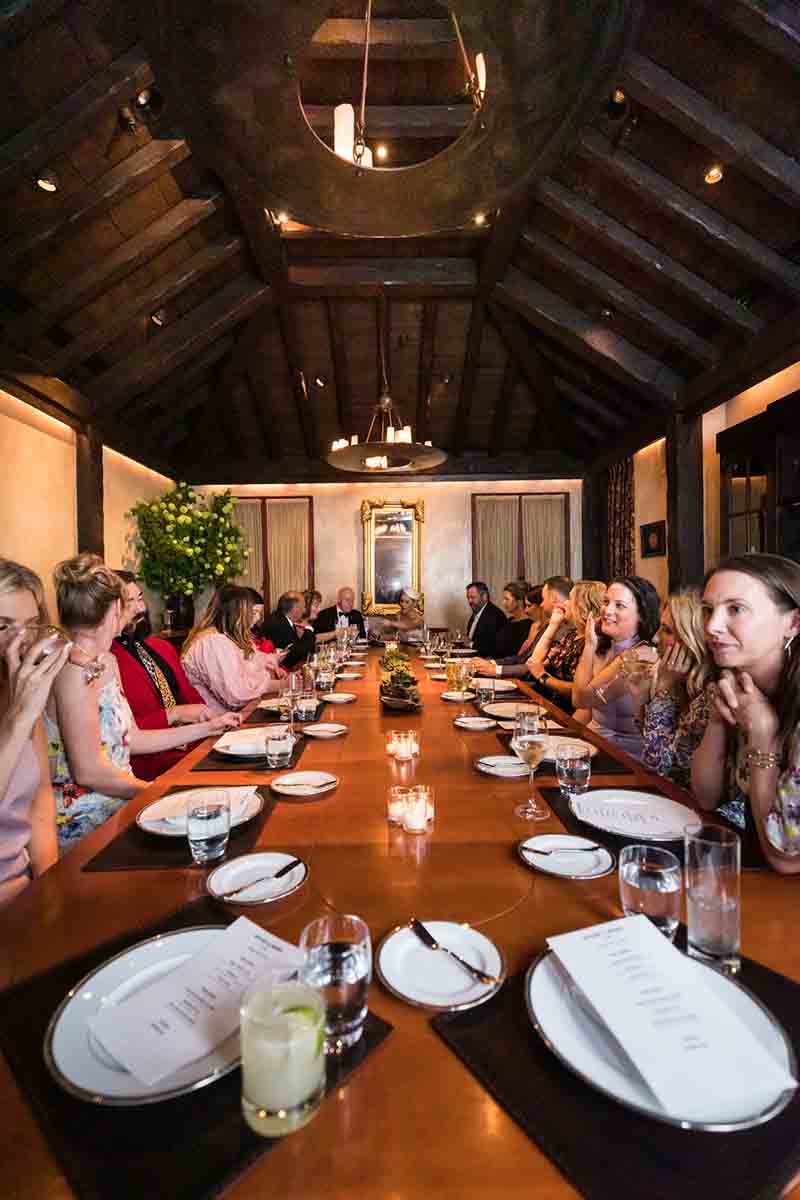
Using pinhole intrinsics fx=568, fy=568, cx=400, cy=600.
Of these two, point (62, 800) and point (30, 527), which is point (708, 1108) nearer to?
point (62, 800)

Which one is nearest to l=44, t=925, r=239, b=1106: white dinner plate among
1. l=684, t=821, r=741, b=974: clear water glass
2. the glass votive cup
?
the glass votive cup

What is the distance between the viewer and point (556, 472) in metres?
8.98

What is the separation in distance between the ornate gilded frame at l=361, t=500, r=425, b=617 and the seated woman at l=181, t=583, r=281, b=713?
545 centimetres

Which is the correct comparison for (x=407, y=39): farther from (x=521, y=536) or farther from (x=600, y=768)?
(x=521, y=536)

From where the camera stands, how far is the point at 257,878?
1.13m

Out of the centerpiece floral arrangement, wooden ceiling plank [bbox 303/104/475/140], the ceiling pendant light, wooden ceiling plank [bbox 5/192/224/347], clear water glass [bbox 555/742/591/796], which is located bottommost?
clear water glass [bbox 555/742/591/796]

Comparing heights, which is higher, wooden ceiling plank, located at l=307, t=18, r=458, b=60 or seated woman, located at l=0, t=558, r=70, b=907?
wooden ceiling plank, located at l=307, t=18, r=458, b=60

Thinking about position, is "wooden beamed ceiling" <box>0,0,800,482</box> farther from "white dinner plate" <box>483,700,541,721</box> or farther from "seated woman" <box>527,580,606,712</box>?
"seated woman" <box>527,580,606,712</box>

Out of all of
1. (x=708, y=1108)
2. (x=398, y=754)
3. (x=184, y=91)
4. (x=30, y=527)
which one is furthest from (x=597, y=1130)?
(x=30, y=527)

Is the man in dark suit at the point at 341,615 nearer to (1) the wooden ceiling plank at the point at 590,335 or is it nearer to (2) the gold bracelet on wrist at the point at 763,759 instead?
(1) the wooden ceiling plank at the point at 590,335

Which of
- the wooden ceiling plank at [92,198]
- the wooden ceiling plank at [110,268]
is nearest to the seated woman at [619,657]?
the wooden ceiling plank at [92,198]

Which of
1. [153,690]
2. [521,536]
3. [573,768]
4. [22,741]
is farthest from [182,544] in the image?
[573,768]

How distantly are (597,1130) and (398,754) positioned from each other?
4.38 feet

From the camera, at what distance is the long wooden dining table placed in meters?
0.57
